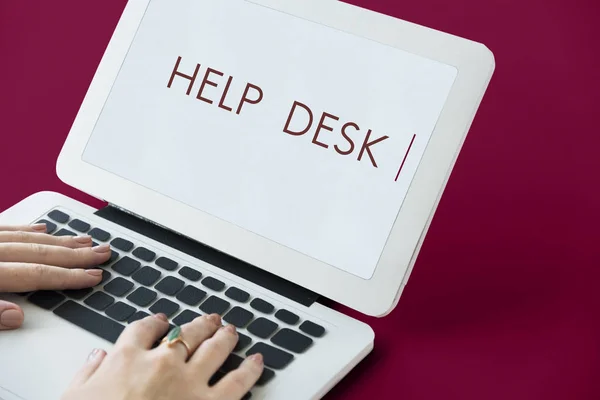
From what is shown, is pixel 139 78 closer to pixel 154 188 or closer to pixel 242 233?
pixel 154 188

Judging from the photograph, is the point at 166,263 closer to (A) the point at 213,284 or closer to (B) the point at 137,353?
(A) the point at 213,284

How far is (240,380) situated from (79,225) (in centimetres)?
36

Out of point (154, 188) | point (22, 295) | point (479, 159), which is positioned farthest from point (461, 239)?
point (22, 295)

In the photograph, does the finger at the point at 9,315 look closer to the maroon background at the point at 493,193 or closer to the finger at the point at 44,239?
the finger at the point at 44,239

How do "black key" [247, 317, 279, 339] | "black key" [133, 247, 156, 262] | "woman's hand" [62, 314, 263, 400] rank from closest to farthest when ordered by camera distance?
"woman's hand" [62, 314, 263, 400] < "black key" [247, 317, 279, 339] < "black key" [133, 247, 156, 262]

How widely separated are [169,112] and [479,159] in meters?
0.45

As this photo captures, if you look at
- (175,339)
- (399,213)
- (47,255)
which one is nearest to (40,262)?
(47,255)

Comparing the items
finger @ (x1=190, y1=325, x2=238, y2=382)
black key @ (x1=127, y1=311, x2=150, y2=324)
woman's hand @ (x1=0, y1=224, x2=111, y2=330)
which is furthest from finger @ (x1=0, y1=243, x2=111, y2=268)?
finger @ (x1=190, y1=325, x2=238, y2=382)

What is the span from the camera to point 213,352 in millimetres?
751

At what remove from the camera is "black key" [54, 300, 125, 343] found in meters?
0.80

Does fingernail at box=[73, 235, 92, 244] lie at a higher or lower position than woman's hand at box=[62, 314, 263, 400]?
higher

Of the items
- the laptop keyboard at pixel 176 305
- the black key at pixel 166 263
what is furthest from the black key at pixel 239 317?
the black key at pixel 166 263

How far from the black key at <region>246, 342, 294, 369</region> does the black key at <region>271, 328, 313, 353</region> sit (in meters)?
0.01

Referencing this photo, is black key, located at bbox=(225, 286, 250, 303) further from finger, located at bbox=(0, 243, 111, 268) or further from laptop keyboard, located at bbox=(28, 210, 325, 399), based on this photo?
finger, located at bbox=(0, 243, 111, 268)
